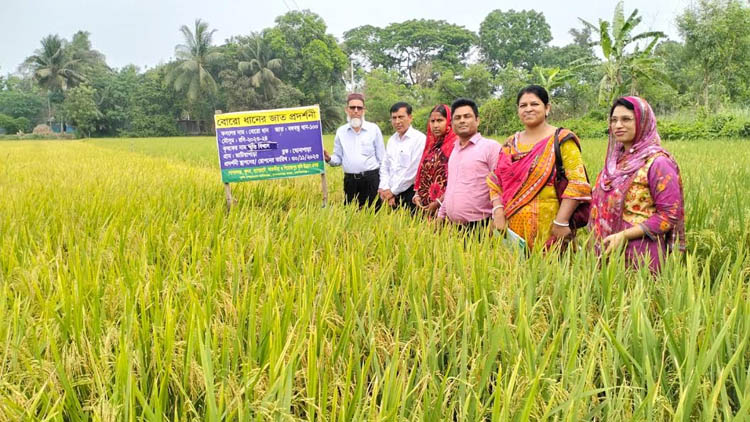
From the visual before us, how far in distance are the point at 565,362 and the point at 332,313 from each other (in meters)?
0.62

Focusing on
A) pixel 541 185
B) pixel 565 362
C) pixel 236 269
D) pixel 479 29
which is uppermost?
pixel 479 29

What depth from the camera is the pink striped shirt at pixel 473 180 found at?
2.75 m

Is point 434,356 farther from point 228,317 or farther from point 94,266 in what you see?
point 94,266

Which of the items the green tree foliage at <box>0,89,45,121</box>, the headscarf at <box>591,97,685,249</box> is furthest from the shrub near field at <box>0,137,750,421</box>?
the green tree foliage at <box>0,89,45,121</box>

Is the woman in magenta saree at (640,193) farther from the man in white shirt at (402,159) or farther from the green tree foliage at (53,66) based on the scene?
the green tree foliage at (53,66)

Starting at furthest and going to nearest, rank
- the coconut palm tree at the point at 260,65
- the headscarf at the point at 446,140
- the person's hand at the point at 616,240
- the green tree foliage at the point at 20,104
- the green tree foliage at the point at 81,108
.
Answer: the green tree foliage at the point at 20,104 < the coconut palm tree at the point at 260,65 < the green tree foliage at the point at 81,108 < the headscarf at the point at 446,140 < the person's hand at the point at 616,240

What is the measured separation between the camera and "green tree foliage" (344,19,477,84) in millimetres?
46594

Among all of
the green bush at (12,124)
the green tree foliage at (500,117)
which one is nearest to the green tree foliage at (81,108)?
the green bush at (12,124)

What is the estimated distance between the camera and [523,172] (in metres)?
2.37

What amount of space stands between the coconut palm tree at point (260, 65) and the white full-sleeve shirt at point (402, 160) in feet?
106

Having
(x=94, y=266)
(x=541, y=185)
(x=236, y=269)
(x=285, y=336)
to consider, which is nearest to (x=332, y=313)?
(x=285, y=336)

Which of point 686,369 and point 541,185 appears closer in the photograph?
point 686,369

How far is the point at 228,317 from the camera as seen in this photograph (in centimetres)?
138

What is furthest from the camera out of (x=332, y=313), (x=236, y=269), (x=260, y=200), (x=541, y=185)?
(x=260, y=200)
